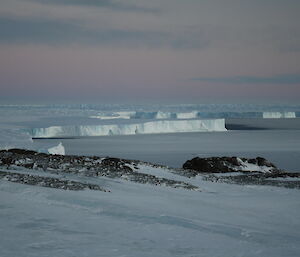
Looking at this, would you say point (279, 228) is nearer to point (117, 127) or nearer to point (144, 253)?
point (144, 253)

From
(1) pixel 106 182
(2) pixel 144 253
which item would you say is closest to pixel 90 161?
(1) pixel 106 182

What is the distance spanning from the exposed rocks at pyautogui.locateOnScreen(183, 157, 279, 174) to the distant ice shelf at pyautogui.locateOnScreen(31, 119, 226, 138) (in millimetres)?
36457

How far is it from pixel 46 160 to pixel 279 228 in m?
10.9

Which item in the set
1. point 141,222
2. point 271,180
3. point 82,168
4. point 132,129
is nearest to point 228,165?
point 271,180

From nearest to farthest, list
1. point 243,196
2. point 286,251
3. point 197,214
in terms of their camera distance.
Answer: point 286,251
point 197,214
point 243,196

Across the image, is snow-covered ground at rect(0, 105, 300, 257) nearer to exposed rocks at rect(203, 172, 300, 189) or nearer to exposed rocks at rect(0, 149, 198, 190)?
exposed rocks at rect(0, 149, 198, 190)

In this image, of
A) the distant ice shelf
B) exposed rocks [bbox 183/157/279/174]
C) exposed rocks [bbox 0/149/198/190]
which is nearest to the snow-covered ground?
A: exposed rocks [bbox 0/149/198/190]

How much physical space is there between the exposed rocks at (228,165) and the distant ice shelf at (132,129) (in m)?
36.5

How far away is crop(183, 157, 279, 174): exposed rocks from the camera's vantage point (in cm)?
2412

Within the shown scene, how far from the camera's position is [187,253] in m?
5.89

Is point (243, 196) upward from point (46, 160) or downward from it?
downward

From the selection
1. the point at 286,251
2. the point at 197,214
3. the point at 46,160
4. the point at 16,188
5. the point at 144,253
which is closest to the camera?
the point at 144,253

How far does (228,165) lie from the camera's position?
79.7 ft

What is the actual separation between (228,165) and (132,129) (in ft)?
168
